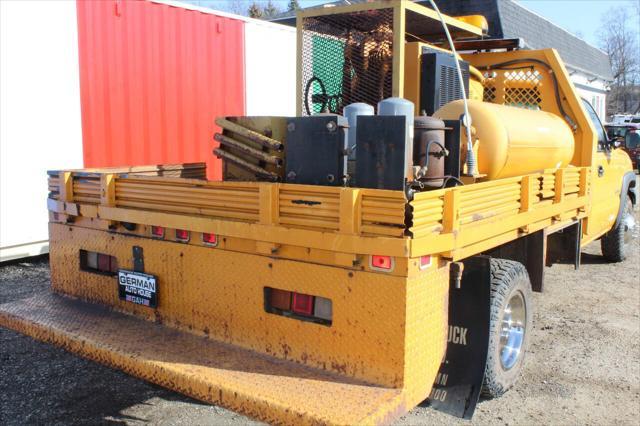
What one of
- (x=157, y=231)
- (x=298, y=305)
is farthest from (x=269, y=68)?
(x=298, y=305)

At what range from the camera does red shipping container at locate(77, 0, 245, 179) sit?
774 centimetres

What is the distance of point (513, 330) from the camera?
12.0 feet

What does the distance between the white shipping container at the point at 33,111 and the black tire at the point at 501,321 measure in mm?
5714

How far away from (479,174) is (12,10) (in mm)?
5753

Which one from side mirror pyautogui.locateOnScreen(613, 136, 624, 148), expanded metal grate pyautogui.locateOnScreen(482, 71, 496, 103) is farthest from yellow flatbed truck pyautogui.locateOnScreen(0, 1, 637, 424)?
side mirror pyautogui.locateOnScreen(613, 136, 624, 148)

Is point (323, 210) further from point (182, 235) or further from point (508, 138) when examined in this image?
point (508, 138)

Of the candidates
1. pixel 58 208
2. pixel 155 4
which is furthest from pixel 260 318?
pixel 155 4

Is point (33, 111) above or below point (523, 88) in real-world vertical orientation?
below

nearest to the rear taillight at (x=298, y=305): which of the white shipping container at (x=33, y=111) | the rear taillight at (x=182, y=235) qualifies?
the rear taillight at (x=182, y=235)

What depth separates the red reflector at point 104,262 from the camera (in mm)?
3609

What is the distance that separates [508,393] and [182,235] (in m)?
2.30

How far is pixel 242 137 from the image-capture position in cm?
326

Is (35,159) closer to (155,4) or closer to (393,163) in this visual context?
(155,4)

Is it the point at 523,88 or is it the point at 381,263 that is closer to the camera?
the point at 381,263
